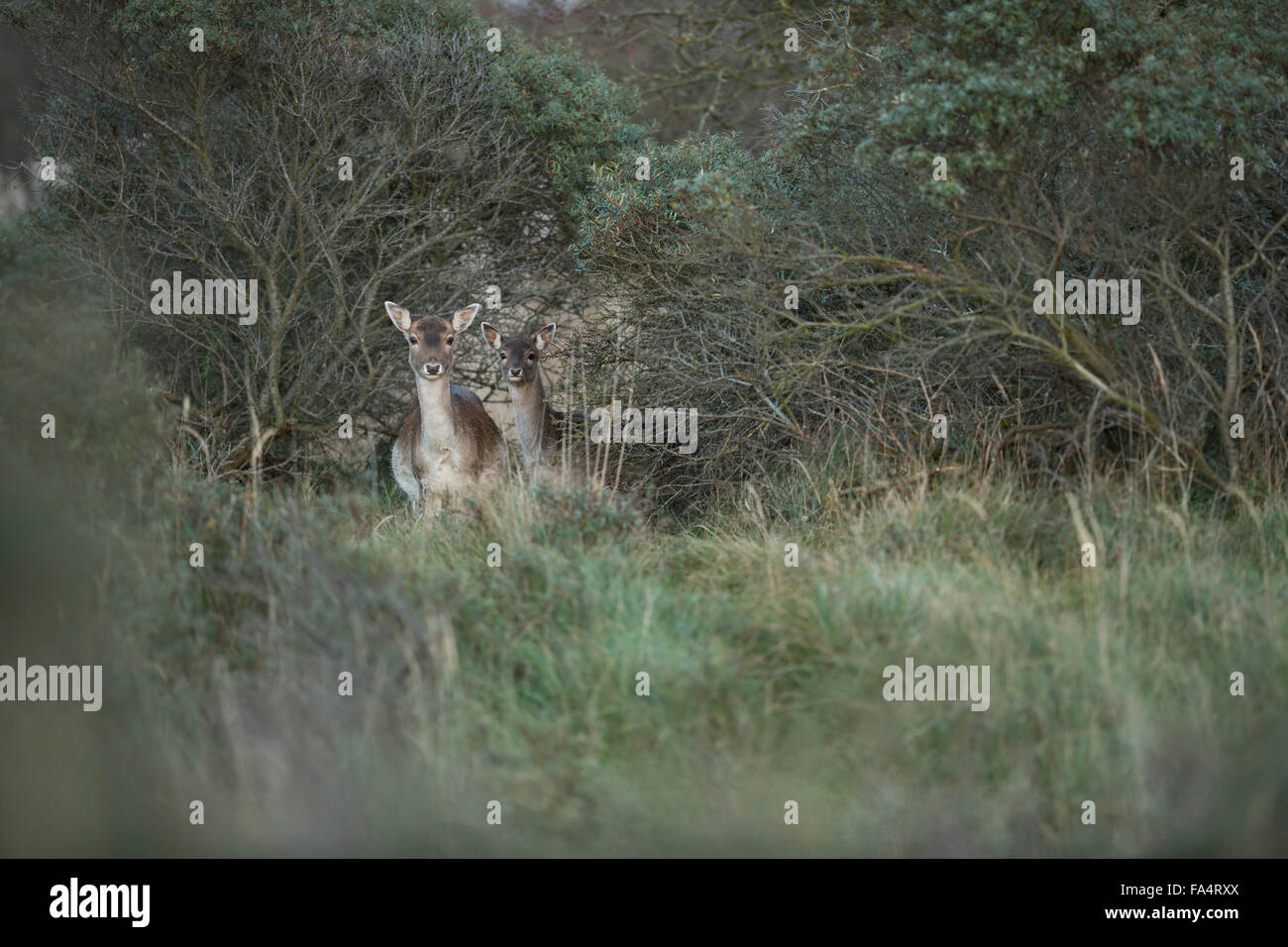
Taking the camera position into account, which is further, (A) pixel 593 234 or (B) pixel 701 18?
(B) pixel 701 18

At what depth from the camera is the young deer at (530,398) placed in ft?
32.0

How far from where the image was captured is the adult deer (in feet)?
32.0

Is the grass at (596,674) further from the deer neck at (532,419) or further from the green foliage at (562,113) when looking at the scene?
the green foliage at (562,113)

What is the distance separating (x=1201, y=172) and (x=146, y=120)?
8129 mm

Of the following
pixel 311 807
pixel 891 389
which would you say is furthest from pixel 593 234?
pixel 311 807

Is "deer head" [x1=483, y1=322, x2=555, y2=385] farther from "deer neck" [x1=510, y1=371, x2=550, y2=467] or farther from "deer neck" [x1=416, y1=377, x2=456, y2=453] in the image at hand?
"deer neck" [x1=416, y1=377, x2=456, y2=453]

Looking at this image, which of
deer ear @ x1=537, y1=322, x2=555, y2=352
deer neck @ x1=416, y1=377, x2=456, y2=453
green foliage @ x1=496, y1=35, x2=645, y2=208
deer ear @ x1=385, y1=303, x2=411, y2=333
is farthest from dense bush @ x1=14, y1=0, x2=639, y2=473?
deer ear @ x1=537, y1=322, x2=555, y2=352

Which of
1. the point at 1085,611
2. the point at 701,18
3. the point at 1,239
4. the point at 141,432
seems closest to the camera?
the point at 1085,611

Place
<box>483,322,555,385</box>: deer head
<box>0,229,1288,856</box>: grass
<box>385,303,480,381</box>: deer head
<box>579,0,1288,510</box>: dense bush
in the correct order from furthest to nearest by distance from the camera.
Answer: <box>483,322,555,385</box>: deer head, <box>385,303,480,381</box>: deer head, <box>579,0,1288,510</box>: dense bush, <box>0,229,1288,856</box>: grass

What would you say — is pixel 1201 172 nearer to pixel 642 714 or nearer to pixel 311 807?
pixel 642 714

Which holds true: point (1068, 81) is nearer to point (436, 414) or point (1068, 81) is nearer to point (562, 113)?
point (562, 113)

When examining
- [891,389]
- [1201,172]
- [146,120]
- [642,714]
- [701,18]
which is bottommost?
[642,714]

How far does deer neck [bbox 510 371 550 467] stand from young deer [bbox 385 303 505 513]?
332mm

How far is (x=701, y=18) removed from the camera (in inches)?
593
